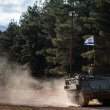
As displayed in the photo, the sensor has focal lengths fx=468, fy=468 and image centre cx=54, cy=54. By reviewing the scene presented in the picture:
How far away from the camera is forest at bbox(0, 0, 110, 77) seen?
48781 millimetres

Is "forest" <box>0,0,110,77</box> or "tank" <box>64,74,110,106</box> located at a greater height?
"forest" <box>0,0,110,77</box>

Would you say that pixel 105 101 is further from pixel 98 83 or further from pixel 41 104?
pixel 41 104

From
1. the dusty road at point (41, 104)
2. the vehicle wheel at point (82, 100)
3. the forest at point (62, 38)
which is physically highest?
the forest at point (62, 38)

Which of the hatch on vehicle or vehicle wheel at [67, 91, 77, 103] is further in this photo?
vehicle wheel at [67, 91, 77, 103]

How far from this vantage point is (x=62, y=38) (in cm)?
5966

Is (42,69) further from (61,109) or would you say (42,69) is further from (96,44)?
(61,109)

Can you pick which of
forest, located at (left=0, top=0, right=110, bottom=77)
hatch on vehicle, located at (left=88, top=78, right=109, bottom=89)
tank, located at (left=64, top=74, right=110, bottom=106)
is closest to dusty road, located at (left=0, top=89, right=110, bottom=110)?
tank, located at (left=64, top=74, right=110, bottom=106)

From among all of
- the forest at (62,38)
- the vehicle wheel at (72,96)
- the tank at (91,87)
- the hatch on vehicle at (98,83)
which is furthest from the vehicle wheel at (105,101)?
the forest at (62,38)

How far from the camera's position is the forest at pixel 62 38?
160ft

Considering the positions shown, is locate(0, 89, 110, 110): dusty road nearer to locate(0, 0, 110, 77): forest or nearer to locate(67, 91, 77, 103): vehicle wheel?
locate(67, 91, 77, 103): vehicle wheel

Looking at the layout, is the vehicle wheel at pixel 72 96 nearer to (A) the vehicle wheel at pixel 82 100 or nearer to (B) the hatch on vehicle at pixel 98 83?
(A) the vehicle wheel at pixel 82 100

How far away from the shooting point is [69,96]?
1025 inches

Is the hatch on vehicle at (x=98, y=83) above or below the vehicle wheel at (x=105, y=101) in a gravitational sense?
above

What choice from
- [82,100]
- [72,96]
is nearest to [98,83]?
[82,100]
